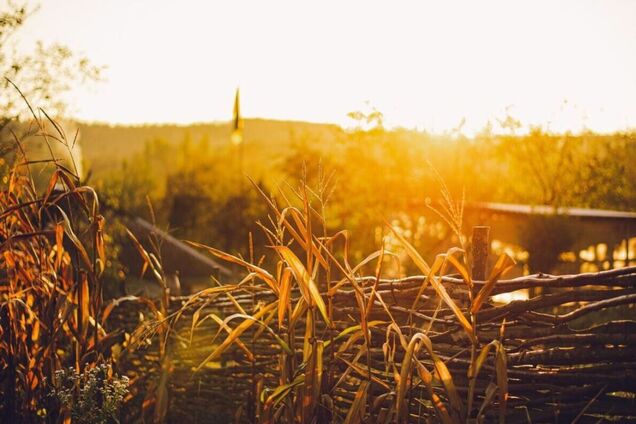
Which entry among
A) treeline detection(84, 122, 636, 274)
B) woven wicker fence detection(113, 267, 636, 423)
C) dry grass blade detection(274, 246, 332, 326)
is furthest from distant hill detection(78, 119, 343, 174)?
dry grass blade detection(274, 246, 332, 326)

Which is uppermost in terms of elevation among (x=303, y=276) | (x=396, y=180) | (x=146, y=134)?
(x=146, y=134)

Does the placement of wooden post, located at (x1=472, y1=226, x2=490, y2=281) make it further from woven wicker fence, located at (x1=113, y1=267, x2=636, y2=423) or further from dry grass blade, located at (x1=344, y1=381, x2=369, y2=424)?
dry grass blade, located at (x1=344, y1=381, x2=369, y2=424)

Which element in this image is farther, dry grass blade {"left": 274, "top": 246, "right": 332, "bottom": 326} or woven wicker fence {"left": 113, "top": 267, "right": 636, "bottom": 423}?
woven wicker fence {"left": 113, "top": 267, "right": 636, "bottom": 423}

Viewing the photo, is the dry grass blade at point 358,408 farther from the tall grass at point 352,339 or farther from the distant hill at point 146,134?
the distant hill at point 146,134

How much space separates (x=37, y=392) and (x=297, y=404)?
1194 millimetres

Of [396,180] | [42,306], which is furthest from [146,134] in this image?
[42,306]

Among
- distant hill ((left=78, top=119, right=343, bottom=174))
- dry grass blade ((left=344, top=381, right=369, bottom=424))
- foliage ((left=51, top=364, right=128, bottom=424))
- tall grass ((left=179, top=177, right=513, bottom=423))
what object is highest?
distant hill ((left=78, top=119, right=343, bottom=174))

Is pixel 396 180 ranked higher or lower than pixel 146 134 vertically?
lower

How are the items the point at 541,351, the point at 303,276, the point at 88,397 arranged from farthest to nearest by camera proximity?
1. the point at 88,397
2. the point at 541,351
3. the point at 303,276

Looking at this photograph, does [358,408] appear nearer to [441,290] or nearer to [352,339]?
[352,339]

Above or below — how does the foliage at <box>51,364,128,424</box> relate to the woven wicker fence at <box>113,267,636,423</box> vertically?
below

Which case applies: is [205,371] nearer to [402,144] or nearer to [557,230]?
[557,230]

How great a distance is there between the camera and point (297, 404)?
76.9 inches

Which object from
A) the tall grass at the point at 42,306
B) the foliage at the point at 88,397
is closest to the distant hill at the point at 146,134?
the tall grass at the point at 42,306
